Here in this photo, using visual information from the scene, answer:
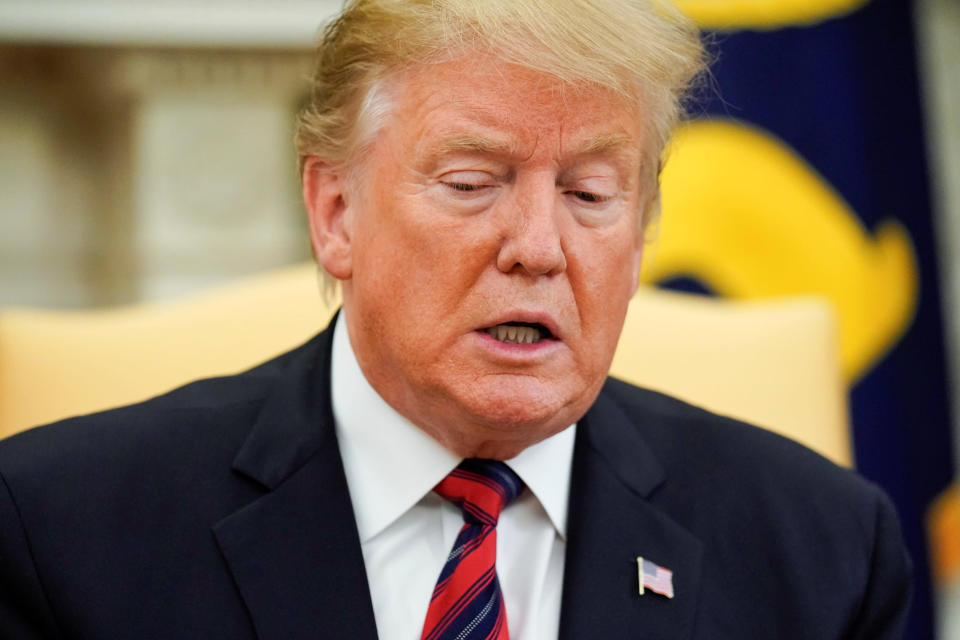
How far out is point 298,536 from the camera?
1.36 metres

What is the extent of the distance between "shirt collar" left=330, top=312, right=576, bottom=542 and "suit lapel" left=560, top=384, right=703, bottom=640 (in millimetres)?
37

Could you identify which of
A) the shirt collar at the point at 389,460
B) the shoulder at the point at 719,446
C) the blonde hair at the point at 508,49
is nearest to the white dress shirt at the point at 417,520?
the shirt collar at the point at 389,460

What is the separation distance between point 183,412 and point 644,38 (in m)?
0.74

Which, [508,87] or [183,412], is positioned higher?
[508,87]

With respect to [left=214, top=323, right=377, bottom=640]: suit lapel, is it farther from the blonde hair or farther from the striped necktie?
the blonde hair

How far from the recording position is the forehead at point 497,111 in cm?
130

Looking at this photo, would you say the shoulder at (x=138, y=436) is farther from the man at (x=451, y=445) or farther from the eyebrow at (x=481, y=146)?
the eyebrow at (x=481, y=146)

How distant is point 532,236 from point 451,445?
1.01 feet

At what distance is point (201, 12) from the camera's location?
3.33m

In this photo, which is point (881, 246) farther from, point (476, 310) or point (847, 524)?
point (476, 310)

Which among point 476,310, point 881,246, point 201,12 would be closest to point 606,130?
point 476,310

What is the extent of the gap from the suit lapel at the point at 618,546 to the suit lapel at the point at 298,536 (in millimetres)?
273

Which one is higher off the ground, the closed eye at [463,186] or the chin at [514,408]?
the closed eye at [463,186]

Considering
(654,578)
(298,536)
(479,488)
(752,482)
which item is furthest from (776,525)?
(298,536)
